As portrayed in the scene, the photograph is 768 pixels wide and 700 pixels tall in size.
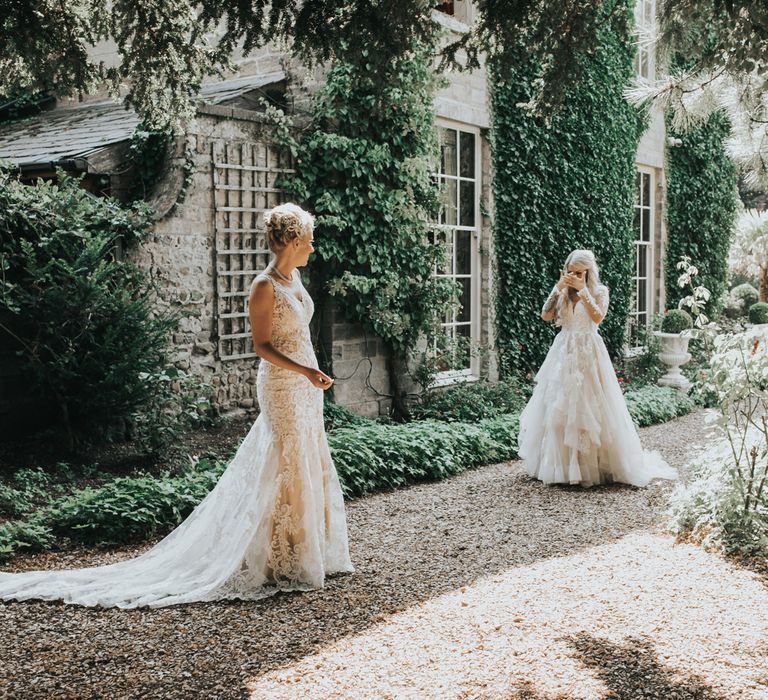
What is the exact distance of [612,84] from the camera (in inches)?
476

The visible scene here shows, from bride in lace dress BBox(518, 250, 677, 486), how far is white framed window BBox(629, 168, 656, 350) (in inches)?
295

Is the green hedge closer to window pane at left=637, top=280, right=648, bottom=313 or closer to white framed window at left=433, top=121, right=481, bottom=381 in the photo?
white framed window at left=433, top=121, right=481, bottom=381

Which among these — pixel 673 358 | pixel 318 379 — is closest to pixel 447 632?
pixel 318 379

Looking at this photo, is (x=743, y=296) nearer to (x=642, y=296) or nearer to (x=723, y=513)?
(x=642, y=296)

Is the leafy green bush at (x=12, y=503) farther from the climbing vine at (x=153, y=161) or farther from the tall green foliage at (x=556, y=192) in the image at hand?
the tall green foliage at (x=556, y=192)

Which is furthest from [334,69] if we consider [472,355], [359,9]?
[359,9]

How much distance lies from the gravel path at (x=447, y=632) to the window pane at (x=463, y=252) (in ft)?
17.5

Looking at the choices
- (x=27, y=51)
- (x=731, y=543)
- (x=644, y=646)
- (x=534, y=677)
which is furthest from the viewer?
(x=731, y=543)

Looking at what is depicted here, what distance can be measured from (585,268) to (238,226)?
10.5 ft

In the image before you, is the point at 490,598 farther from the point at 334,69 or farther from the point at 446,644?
the point at 334,69

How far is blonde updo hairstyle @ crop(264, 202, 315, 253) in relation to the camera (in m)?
4.31

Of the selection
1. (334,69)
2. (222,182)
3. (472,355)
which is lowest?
(472,355)

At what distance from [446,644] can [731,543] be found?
2122 millimetres

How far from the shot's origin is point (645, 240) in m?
14.1
